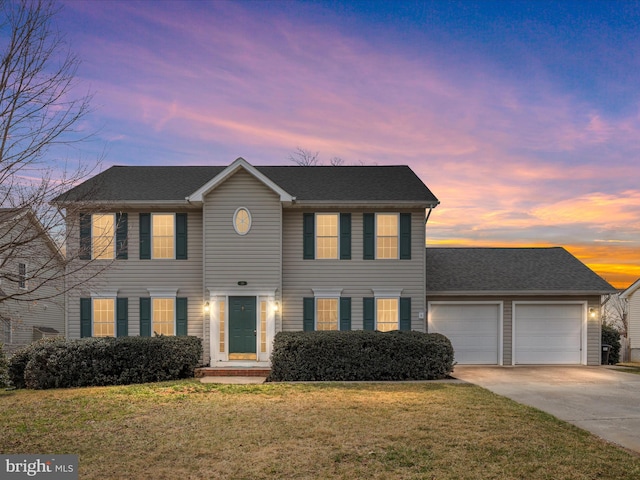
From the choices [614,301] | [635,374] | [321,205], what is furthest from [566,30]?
[614,301]

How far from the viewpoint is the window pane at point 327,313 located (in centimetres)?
1577

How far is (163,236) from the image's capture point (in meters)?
15.9

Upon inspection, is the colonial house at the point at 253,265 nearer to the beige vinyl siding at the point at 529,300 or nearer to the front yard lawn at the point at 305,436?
the beige vinyl siding at the point at 529,300

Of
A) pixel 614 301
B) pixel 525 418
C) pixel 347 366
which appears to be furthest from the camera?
pixel 614 301

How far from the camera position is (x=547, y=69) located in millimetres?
15703

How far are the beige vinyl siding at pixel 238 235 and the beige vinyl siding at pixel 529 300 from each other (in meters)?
6.12

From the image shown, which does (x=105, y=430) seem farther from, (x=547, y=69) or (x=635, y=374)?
(x=547, y=69)

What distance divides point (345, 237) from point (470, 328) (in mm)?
5580

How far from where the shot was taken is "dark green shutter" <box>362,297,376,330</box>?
15734 millimetres

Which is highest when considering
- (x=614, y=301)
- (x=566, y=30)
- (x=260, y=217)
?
(x=566, y=30)

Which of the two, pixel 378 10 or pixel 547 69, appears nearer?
pixel 378 10

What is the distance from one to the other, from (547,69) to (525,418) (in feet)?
39.8

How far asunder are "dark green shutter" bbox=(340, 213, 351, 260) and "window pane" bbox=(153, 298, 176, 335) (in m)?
6.03

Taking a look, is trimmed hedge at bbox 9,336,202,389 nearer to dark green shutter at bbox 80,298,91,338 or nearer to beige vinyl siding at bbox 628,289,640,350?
dark green shutter at bbox 80,298,91,338
